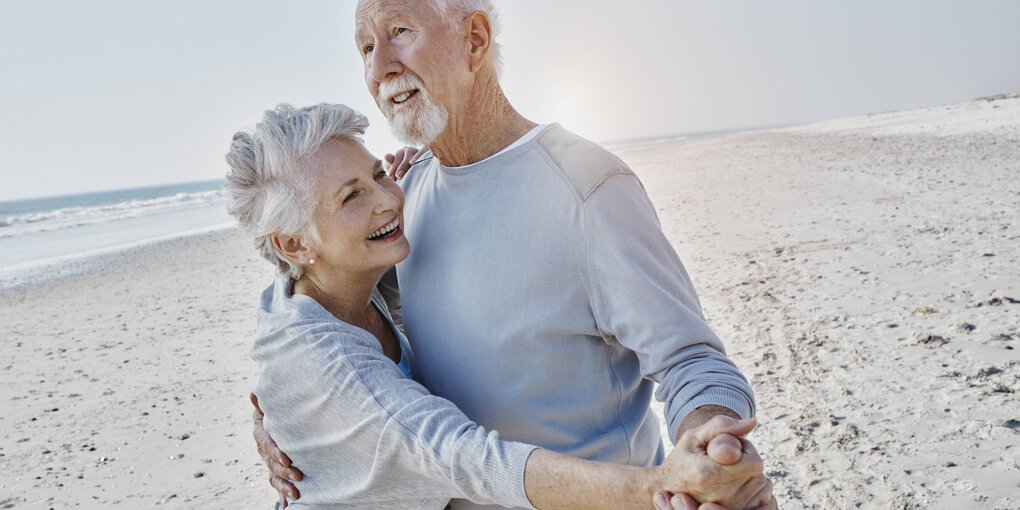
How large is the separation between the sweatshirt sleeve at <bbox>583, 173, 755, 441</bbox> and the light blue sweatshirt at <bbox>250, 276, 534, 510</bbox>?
423 millimetres

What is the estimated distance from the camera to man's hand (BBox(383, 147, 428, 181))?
8.63ft

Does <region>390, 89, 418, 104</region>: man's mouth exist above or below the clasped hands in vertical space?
above

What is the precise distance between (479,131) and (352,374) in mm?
862

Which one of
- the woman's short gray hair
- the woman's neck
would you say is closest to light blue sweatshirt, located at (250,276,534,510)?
the woman's neck

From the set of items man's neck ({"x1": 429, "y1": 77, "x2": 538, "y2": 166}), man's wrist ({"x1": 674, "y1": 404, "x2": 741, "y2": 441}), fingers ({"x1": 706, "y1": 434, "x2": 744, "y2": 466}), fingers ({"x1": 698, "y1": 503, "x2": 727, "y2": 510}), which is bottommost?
fingers ({"x1": 698, "y1": 503, "x2": 727, "y2": 510})

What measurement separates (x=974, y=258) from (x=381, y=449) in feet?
21.7

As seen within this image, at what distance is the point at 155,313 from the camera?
10.8 meters

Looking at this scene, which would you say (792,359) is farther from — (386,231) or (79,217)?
(79,217)

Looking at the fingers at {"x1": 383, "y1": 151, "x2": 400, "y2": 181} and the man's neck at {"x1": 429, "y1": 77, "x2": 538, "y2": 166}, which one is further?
the fingers at {"x1": 383, "y1": 151, "x2": 400, "y2": 181}

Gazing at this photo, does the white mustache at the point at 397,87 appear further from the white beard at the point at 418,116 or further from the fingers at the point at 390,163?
the fingers at the point at 390,163

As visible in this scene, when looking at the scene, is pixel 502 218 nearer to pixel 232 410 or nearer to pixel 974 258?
pixel 232 410

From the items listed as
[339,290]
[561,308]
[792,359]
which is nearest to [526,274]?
[561,308]

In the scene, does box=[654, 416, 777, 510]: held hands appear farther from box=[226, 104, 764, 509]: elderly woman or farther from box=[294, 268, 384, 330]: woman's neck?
box=[294, 268, 384, 330]: woman's neck

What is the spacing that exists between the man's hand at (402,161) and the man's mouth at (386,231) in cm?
47
